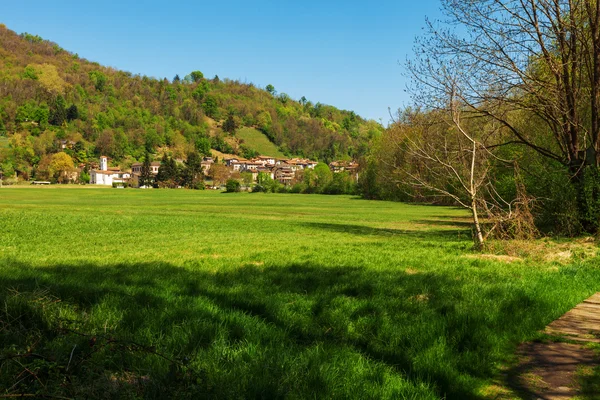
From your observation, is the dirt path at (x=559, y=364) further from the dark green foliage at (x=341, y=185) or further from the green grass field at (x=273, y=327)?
the dark green foliage at (x=341, y=185)

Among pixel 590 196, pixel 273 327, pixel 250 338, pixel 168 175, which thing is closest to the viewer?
pixel 250 338

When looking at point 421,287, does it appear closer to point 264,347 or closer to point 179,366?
point 264,347

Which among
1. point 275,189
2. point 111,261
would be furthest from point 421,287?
point 275,189

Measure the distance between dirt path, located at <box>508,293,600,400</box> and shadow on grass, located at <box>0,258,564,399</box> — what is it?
30cm

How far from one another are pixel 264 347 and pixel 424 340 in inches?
65.4

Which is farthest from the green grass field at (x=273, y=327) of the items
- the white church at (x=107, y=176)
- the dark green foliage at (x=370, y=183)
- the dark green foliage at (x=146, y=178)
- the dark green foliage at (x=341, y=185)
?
the white church at (x=107, y=176)

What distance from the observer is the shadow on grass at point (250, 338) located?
3195 millimetres

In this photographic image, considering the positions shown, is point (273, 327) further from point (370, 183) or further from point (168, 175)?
point (168, 175)

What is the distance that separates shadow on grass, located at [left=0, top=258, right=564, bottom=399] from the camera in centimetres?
320

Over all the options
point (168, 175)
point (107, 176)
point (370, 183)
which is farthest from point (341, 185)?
point (107, 176)

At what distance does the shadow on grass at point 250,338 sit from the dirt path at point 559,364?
30 cm

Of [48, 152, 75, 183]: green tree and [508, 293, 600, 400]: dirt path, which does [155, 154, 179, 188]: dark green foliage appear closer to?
[48, 152, 75, 183]: green tree

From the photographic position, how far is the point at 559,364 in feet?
13.9

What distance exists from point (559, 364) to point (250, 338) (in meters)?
2.88
